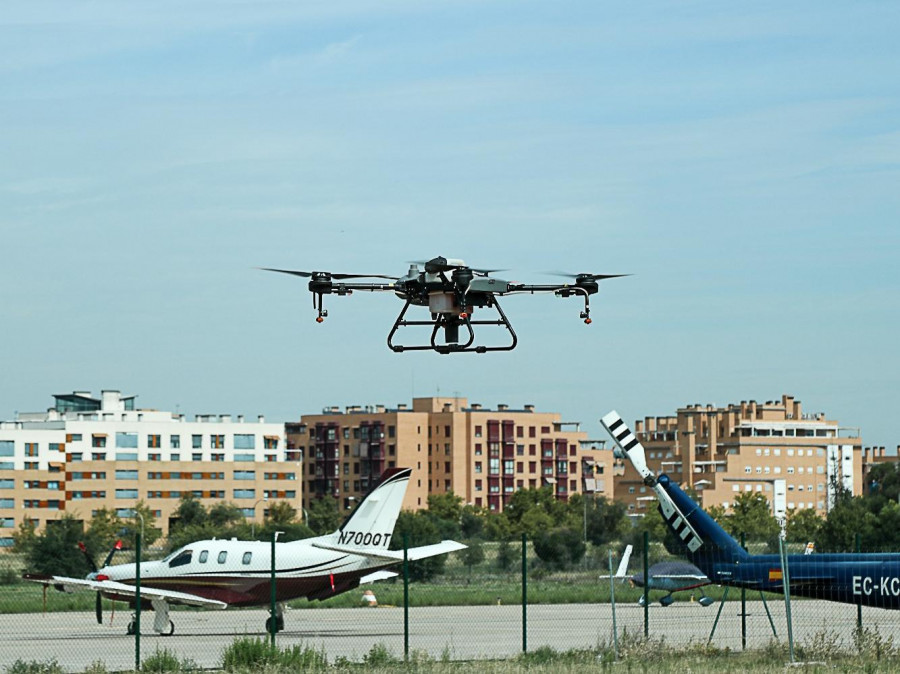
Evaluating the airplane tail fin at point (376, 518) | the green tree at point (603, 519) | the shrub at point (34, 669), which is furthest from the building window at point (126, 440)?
the shrub at point (34, 669)

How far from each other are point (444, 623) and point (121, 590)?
7775mm

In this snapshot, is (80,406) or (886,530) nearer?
(886,530)

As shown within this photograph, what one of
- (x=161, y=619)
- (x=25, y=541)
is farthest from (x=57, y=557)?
(x=161, y=619)

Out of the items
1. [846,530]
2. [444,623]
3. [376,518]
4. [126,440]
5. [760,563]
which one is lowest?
[444,623]

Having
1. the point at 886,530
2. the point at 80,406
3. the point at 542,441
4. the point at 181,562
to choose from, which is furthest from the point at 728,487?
the point at 181,562

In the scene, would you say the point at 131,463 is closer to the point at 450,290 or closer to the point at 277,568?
the point at 277,568

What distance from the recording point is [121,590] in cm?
3172

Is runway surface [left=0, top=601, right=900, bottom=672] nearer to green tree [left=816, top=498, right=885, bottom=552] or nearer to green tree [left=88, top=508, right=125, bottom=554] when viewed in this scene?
green tree [left=816, top=498, right=885, bottom=552]

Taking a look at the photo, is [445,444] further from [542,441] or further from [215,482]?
[215,482]

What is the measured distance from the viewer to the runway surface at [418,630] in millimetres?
27703

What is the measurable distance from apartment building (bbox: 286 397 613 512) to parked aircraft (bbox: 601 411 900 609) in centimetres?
15937

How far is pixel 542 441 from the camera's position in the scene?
199 metres

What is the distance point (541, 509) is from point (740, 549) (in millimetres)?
127120

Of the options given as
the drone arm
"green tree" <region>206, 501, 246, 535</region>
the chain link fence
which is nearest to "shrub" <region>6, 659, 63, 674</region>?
the chain link fence
